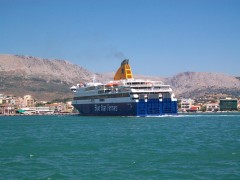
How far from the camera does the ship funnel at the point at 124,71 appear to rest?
110938 millimetres

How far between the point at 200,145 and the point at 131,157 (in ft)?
27.8

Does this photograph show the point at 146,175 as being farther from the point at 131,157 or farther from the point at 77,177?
the point at 131,157

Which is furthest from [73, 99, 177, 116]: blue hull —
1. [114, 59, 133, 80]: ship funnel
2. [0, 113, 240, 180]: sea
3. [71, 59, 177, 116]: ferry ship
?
[0, 113, 240, 180]: sea

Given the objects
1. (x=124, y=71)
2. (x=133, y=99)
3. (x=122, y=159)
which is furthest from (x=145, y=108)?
(x=122, y=159)

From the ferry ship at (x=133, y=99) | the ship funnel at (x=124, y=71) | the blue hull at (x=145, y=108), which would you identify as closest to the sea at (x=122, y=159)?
the blue hull at (x=145, y=108)

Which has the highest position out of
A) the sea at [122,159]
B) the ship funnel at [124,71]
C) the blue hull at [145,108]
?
the ship funnel at [124,71]

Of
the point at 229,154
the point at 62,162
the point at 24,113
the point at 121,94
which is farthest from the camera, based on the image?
the point at 24,113

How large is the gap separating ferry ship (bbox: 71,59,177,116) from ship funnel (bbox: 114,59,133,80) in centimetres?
693

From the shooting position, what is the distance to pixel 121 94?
3821 inches

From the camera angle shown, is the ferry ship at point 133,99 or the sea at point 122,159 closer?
the sea at point 122,159

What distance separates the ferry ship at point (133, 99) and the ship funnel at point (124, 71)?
273 inches

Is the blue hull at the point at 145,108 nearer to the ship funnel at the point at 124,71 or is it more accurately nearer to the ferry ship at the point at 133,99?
the ferry ship at the point at 133,99

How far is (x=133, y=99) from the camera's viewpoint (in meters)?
92.9

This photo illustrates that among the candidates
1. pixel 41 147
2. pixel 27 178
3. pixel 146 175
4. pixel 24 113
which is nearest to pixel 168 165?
pixel 146 175
